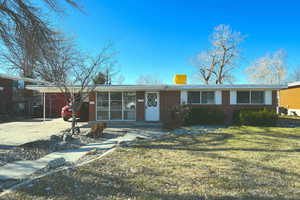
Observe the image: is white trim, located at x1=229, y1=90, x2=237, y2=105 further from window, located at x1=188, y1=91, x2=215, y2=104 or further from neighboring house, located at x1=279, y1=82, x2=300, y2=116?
neighboring house, located at x1=279, y1=82, x2=300, y2=116

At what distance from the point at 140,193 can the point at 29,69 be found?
6393mm

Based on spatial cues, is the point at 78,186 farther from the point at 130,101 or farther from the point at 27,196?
the point at 130,101

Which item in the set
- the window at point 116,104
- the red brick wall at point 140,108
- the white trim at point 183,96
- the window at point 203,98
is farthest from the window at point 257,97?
the window at point 116,104

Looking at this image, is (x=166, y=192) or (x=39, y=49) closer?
(x=166, y=192)

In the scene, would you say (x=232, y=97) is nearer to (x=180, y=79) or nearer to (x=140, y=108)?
(x=180, y=79)

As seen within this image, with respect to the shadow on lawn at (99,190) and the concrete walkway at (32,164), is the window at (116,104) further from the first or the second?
the shadow on lawn at (99,190)

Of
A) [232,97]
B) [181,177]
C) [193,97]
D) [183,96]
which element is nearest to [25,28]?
[181,177]

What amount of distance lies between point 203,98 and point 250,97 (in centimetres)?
309

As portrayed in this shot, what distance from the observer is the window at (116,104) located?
→ 11.9m

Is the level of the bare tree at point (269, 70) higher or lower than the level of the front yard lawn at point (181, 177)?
higher

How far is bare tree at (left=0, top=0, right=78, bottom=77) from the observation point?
524cm

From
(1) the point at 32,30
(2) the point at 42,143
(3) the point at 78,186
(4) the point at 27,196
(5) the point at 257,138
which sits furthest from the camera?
(5) the point at 257,138

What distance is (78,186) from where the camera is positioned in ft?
10.2

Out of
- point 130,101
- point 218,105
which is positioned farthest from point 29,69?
point 218,105
